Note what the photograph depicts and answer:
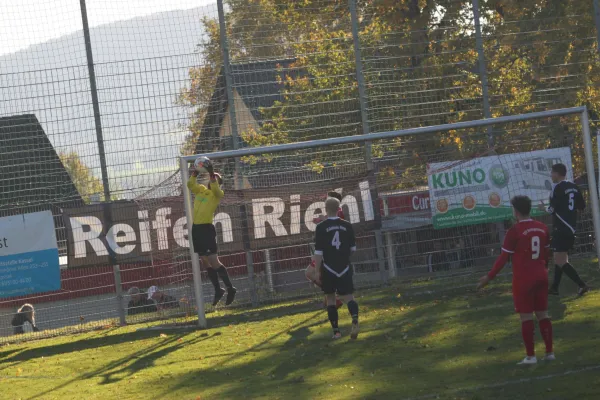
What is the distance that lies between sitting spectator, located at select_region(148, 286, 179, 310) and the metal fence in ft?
0.41

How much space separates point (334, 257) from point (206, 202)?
2.98 meters

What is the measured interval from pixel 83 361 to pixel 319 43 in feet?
24.8

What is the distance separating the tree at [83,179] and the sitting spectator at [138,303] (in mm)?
1597

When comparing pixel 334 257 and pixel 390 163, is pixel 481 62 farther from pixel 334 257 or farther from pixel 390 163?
pixel 334 257

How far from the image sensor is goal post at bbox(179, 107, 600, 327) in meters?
14.0

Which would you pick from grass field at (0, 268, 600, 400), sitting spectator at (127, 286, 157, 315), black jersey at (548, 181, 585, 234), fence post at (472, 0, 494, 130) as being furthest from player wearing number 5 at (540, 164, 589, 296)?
sitting spectator at (127, 286, 157, 315)

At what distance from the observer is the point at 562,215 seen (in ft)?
42.2

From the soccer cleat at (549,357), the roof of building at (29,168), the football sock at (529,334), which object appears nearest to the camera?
the football sock at (529,334)

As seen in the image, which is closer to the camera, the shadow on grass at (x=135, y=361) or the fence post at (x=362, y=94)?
the shadow on grass at (x=135, y=361)

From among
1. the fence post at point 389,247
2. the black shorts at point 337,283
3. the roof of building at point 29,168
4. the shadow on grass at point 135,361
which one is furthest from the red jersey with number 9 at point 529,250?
the roof of building at point 29,168

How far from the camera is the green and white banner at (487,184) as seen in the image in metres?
14.9

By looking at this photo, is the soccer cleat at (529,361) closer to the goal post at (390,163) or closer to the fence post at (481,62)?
the goal post at (390,163)

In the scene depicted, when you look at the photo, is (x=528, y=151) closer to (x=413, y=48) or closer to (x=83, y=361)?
(x=413, y=48)

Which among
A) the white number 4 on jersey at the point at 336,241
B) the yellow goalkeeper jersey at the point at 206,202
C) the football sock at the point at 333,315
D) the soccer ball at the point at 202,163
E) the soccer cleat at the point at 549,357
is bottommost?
the soccer cleat at the point at 549,357
